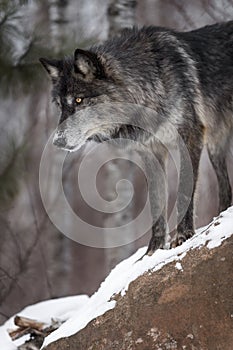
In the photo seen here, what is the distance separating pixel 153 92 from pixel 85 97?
1.74 feet

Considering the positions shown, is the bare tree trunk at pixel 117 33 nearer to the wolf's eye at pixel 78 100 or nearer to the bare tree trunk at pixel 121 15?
the bare tree trunk at pixel 121 15

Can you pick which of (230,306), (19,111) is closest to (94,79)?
(230,306)

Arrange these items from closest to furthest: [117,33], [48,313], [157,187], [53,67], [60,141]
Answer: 1. [60,141]
2. [53,67]
3. [157,187]
4. [48,313]
5. [117,33]

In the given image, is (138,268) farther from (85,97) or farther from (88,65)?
(88,65)

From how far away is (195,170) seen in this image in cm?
518

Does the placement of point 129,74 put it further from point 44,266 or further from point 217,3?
point 44,266

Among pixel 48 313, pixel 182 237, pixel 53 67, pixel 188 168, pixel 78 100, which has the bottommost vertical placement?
pixel 48 313

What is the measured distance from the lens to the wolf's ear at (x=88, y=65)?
16.3 ft

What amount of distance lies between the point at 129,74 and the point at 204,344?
80.4 inches

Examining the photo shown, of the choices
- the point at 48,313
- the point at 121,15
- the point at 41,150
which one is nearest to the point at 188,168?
the point at 48,313

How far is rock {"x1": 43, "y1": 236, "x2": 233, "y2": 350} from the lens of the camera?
405 centimetres

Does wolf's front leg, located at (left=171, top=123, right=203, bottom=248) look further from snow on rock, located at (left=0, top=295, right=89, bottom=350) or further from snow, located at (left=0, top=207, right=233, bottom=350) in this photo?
snow on rock, located at (left=0, top=295, right=89, bottom=350)

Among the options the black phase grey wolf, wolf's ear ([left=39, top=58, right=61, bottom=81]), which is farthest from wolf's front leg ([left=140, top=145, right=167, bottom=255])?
wolf's ear ([left=39, top=58, right=61, bottom=81])

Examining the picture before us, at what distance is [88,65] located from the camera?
5027 millimetres
